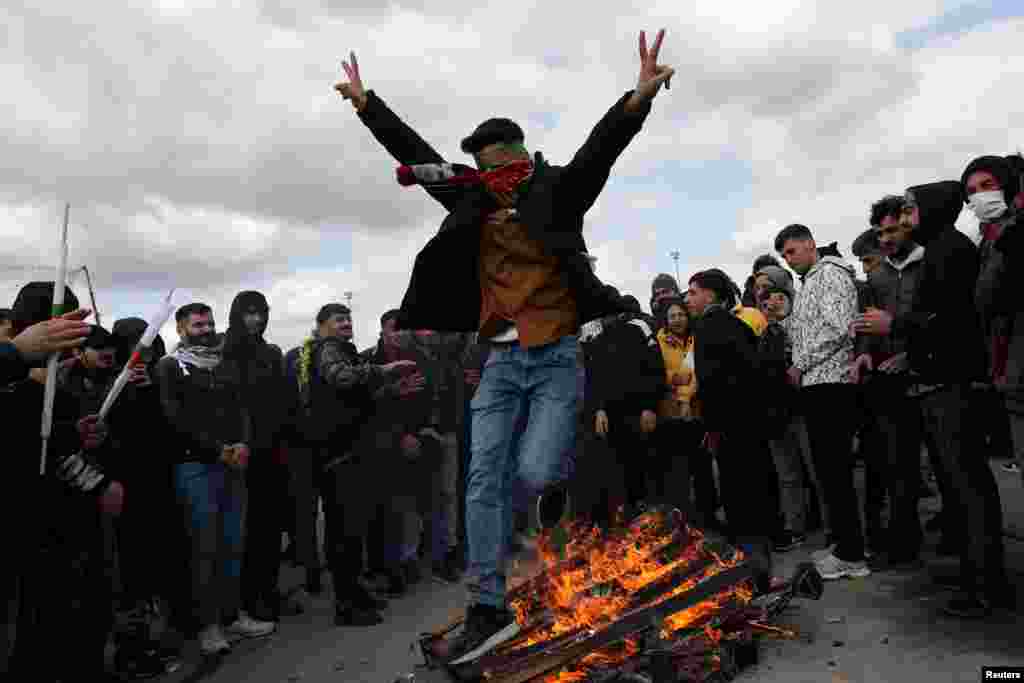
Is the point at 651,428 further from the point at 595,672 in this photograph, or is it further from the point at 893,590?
the point at 595,672

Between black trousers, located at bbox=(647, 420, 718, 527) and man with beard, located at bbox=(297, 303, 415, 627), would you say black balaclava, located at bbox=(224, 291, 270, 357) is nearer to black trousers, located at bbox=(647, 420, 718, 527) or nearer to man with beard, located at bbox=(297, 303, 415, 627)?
man with beard, located at bbox=(297, 303, 415, 627)

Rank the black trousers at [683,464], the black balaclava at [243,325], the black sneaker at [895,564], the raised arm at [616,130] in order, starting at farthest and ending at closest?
the black trousers at [683,464], the black balaclava at [243,325], the black sneaker at [895,564], the raised arm at [616,130]

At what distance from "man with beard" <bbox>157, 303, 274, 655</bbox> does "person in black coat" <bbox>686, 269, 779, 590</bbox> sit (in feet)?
11.3

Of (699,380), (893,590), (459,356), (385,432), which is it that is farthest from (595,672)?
(459,356)

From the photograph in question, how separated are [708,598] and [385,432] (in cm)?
337

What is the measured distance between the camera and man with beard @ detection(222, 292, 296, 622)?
19.4 ft

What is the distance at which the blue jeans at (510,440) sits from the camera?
375cm

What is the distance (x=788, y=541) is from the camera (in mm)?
6328

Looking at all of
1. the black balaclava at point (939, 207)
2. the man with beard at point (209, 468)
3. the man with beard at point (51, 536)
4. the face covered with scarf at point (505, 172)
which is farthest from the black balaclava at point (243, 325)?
the black balaclava at point (939, 207)

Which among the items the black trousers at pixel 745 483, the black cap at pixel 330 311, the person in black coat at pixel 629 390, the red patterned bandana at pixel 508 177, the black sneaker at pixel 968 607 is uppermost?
the red patterned bandana at pixel 508 177

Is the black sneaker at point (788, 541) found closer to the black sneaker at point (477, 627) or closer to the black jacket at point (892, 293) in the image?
the black jacket at point (892, 293)

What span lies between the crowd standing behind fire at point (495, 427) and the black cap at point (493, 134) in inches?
0.6

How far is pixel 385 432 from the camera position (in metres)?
6.41

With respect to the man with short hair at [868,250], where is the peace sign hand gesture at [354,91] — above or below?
above
